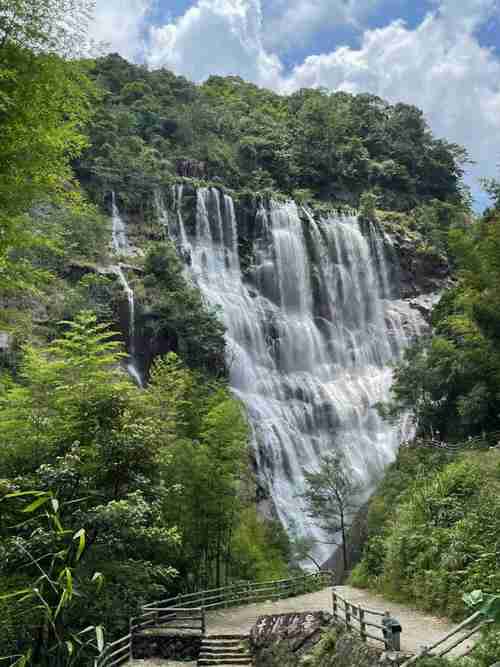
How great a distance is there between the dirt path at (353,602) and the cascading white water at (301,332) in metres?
9.00

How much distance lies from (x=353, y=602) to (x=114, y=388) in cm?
726

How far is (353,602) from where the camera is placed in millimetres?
14266

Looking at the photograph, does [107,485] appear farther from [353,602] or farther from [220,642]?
[353,602]

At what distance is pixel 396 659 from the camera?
322 inches

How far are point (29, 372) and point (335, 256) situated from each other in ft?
100

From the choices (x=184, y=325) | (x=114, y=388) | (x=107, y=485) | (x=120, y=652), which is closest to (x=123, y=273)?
(x=184, y=325)

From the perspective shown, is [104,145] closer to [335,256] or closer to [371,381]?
[335,256]

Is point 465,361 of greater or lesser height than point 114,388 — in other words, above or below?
above

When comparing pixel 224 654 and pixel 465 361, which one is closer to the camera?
pixel 224 654

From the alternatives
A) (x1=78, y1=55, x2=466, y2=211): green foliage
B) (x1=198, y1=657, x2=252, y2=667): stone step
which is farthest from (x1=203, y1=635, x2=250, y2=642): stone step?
(x1=78, y1=55, x2=466, y2=211): green foliage

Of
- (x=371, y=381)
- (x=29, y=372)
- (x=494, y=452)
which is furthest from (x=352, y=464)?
(x=29, y=372)

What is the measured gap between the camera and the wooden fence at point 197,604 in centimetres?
1205

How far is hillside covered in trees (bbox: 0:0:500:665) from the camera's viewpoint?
24.5 feet

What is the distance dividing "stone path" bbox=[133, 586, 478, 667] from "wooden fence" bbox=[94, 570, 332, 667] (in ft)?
0.83
